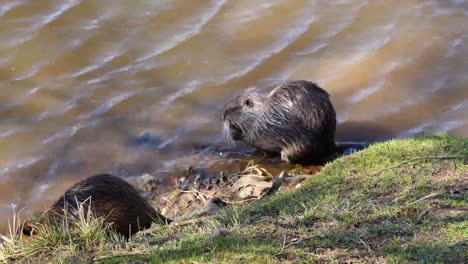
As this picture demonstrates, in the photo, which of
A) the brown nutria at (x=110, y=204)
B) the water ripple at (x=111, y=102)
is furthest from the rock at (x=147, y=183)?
the water ripple at (x=111, y=102)

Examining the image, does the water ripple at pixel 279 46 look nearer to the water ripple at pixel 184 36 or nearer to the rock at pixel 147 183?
the water ripple at pixel 184 36

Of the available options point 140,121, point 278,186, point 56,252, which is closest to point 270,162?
point 278,186

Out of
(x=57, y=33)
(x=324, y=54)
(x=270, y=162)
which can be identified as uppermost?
(x=57, y=33)

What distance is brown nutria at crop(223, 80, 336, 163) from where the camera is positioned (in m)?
5.48

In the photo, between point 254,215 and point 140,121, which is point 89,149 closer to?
point 140,121

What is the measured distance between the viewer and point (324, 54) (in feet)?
22.6

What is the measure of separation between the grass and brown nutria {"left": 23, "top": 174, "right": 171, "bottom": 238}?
2.88ft

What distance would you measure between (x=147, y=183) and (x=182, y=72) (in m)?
1.61

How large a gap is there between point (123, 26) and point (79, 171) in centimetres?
217

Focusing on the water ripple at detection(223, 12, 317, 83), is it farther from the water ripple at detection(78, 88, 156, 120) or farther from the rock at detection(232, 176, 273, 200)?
the rock at detection(232, 176, 273, 200)

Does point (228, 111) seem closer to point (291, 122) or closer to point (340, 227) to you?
point (291, 122)

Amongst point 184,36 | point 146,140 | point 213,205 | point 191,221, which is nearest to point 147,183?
point 146,140

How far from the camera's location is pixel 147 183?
5480 mm

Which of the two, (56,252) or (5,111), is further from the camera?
(5,111)
